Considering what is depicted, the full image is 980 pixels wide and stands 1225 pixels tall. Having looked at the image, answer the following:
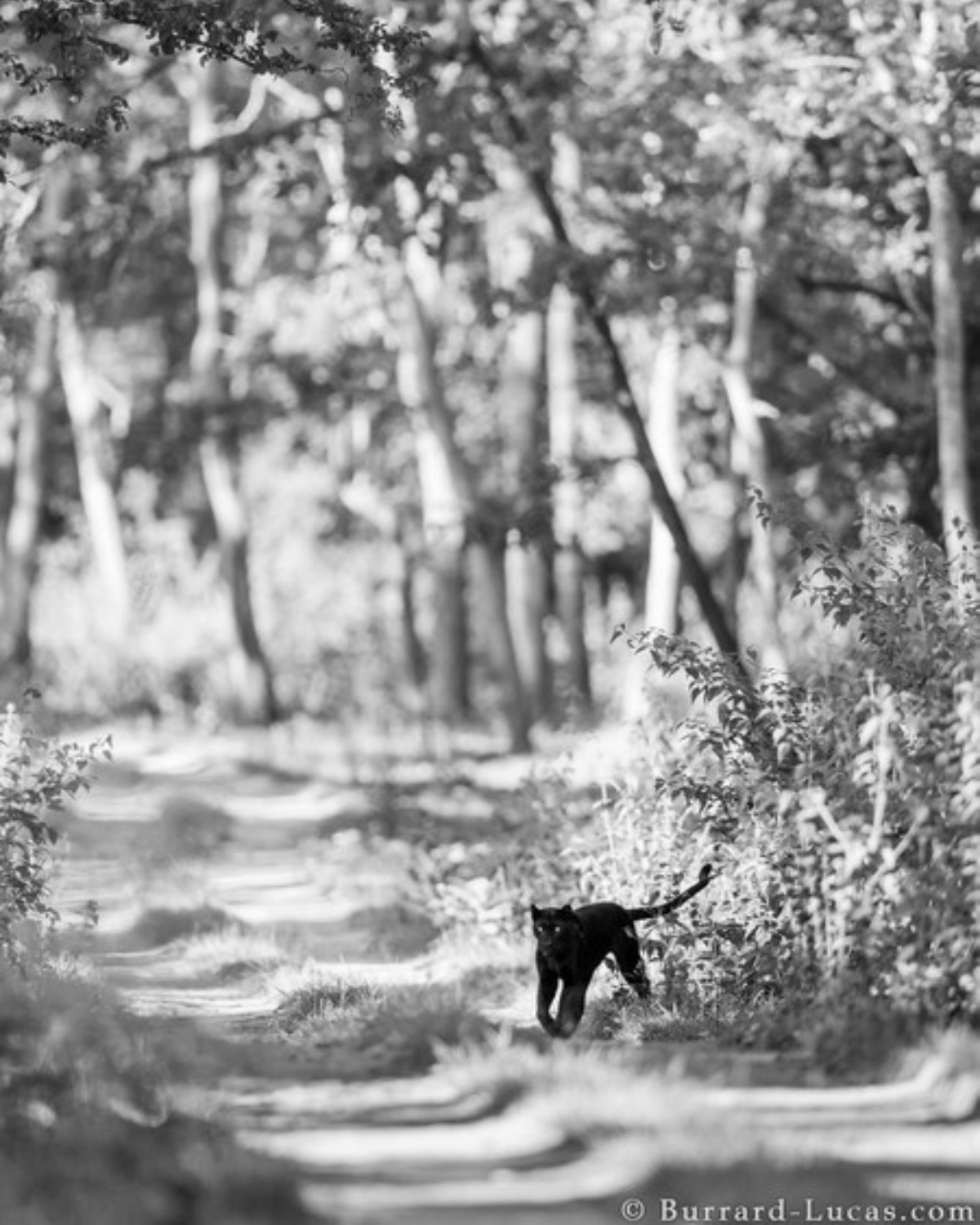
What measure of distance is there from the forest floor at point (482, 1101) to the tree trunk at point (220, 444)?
570 inches

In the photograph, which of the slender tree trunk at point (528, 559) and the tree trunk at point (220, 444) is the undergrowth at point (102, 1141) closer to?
the slender tree trunk at point (528, 559)

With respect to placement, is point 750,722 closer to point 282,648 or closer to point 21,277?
point 21,277

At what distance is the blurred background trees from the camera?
52.6 ft

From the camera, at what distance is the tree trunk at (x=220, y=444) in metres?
28.3

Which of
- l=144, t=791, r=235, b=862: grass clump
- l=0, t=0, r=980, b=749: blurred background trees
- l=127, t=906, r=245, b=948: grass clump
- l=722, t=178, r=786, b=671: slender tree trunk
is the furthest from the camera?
l=722, t=178, r=786, b=671: slender tree trunk

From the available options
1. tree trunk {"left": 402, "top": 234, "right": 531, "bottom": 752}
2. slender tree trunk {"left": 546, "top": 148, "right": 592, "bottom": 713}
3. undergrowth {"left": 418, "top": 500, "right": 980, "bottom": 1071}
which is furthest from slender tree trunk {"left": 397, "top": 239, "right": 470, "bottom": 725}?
undergrowth {"left": 418, "top": 500, "right": 980, "bottom": 1071}

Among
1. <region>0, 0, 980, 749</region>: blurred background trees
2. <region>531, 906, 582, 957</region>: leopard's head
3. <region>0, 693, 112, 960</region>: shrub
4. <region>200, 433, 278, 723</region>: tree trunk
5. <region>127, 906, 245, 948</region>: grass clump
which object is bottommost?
<region>127, 906, 245, 948</region>: grass clump

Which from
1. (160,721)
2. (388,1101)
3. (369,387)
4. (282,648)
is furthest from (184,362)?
(388,1101)

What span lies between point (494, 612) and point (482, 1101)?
17402 mm

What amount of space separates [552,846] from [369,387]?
2017cm

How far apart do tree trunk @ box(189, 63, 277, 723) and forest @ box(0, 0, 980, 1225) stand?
0.28 feet

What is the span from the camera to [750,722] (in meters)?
10.2

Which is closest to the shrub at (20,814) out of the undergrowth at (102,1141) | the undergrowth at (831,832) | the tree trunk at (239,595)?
the undergrowth at (102,1141)

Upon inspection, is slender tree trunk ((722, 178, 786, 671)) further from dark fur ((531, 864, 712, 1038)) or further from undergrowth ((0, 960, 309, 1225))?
undergrowth ((0, 960, 309, 1225))
